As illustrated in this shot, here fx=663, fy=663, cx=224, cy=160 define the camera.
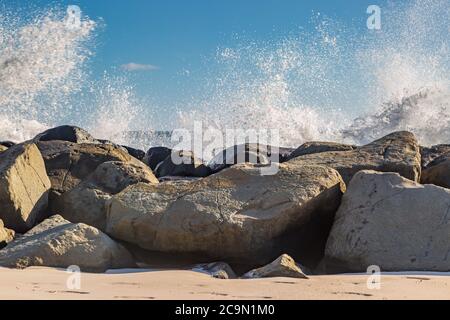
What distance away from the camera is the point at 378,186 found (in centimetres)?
562

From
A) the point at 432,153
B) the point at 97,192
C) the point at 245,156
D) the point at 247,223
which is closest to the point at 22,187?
the point at 97,192

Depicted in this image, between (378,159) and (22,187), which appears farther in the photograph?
(378,159)

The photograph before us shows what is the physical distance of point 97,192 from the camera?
21.8 feet

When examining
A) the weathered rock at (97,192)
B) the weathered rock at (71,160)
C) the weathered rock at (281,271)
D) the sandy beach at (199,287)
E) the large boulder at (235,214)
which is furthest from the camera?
the weathered rock at (71,160)

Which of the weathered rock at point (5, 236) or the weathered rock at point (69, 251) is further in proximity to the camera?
the weathered rock at point (5, 236)

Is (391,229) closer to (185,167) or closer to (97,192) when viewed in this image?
(97,192)

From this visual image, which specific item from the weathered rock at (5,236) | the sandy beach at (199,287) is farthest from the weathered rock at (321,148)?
the weathered rock at (5,236)

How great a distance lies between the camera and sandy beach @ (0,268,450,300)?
12.7 ft

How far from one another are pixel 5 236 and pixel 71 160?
1750mm

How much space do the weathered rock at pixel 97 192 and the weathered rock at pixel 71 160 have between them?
0.26m

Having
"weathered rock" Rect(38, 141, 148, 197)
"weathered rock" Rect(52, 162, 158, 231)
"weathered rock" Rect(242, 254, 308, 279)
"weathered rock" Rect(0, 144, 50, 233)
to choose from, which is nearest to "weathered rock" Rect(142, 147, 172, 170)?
"weathered rock" Rect(38, 141, 148, 197)

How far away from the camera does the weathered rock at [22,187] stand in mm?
6238

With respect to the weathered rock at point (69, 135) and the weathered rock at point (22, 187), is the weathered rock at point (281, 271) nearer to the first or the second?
the weathered rock at point (22, 187)

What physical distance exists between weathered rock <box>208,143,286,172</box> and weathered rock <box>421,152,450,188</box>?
2045 millimetres
